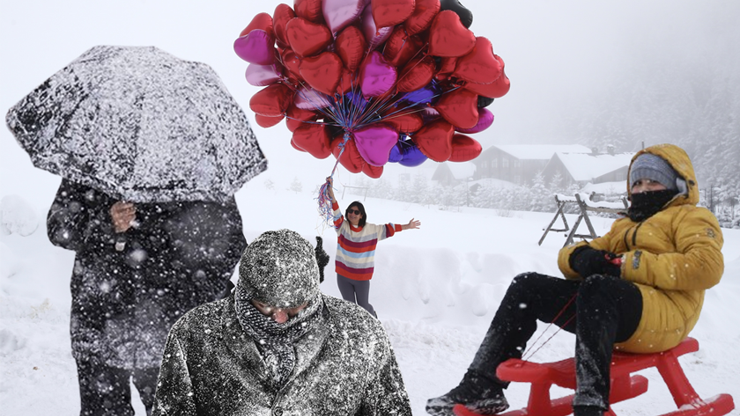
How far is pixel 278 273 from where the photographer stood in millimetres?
1118

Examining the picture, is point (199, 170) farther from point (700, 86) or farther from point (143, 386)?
point (700, 86)

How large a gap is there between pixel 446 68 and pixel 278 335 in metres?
2.31

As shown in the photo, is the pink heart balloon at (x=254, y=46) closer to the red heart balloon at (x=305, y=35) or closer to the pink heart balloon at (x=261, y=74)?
the pink heart balloon at (x=261, y=74)

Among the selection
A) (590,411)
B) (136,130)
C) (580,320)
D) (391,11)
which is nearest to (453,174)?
(391,11)

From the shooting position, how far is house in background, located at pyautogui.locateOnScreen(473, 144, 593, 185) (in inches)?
1137

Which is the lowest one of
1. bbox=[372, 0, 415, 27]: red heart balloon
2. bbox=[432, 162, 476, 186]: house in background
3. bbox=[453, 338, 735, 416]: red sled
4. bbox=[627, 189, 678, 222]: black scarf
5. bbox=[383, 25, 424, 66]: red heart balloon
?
bbox=[453, 338, 735, 416]: red sled

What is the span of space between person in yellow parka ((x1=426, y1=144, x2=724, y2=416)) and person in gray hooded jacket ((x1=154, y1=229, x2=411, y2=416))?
1.33 meters

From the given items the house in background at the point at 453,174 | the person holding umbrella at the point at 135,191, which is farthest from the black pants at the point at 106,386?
the house in background at the point at 453,174

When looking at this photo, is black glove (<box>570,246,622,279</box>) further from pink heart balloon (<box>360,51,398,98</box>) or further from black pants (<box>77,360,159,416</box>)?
→ black pants (<box>77,360,159,416</box>)

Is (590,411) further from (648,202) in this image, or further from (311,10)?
(311,10)

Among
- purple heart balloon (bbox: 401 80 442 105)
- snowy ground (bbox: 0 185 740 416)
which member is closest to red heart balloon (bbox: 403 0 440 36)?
purple heart balloon (bbox: 401 80 442 105)

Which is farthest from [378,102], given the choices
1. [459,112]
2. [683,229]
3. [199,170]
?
[683,229]

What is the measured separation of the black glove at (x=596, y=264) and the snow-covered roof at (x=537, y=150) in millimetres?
27864

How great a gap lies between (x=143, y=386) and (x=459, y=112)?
242 centimetres
